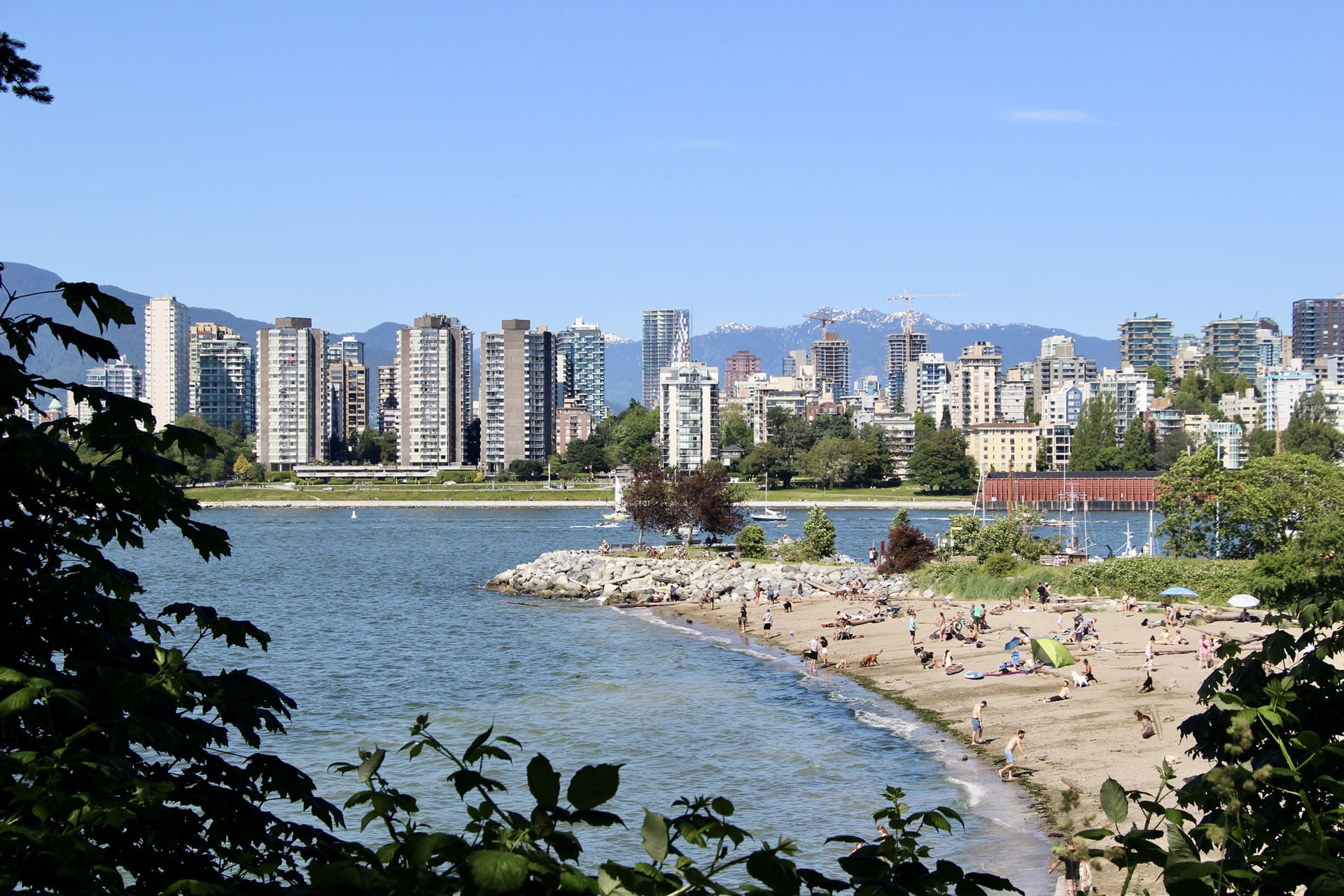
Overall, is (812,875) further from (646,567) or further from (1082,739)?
(646,567)

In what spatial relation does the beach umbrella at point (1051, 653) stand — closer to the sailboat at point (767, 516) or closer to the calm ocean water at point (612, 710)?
the calm ocean water at point (612, 710)

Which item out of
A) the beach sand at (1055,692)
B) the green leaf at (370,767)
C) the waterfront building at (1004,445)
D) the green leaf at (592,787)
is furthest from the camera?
the waterfront building at (1004,445)

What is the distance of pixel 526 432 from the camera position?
168m

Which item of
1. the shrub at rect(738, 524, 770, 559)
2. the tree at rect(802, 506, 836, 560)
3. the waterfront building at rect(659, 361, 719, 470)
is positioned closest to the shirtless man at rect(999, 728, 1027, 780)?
the tree at rect(802, 506, 836, 560)

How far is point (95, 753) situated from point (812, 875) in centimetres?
297

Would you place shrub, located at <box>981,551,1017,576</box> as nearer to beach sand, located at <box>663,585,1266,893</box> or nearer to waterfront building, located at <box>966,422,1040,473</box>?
beach sand, located at <box>663,585,1266,893</box>

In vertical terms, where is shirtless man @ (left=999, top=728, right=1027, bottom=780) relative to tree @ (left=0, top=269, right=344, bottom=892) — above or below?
below

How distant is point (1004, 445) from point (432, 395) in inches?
3076

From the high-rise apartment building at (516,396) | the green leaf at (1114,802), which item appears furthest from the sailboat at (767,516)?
the green leaf at (1114,802)

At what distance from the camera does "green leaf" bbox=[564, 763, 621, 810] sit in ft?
9.56

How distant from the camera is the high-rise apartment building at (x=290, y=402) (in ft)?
560

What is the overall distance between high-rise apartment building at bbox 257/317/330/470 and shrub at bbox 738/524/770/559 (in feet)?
407

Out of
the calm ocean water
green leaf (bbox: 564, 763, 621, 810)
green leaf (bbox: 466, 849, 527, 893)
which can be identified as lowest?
the calm ocean water

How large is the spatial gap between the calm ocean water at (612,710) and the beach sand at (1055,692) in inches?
35.5
